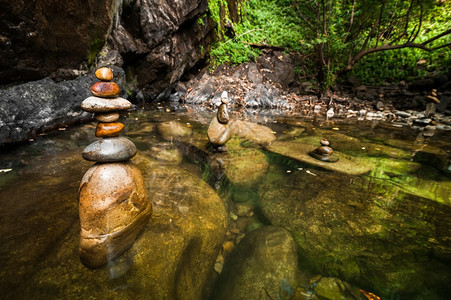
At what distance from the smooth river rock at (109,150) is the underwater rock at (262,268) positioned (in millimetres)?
1432

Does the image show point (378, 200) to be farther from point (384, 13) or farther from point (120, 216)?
point (384, 13)

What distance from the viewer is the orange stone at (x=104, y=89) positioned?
1747 millimetres

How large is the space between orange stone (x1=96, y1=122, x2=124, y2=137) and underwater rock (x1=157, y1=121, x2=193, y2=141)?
2931 millimetres

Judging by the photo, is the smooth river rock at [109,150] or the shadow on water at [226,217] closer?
the shadow on water at [226,217]

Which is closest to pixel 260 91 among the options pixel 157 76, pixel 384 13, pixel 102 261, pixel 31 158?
pixel 157 76

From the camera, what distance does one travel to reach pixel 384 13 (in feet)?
30.9

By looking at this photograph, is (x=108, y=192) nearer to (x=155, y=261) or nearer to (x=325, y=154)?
(x=155, y=261)

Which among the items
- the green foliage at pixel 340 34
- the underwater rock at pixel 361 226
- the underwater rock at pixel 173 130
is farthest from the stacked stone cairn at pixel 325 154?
the green foliage at pixel 340 34

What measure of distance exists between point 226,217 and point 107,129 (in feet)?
5.03

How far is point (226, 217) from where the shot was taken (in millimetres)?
2342

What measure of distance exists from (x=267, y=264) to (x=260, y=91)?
418 inches

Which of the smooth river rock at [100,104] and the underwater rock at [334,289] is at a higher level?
the smooth river rock at [100,104]

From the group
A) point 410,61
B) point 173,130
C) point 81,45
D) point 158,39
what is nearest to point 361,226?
point 173,130

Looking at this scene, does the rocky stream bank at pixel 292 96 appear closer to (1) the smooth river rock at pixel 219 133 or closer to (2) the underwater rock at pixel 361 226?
(1) the smooth river rock at pixel 219 133
